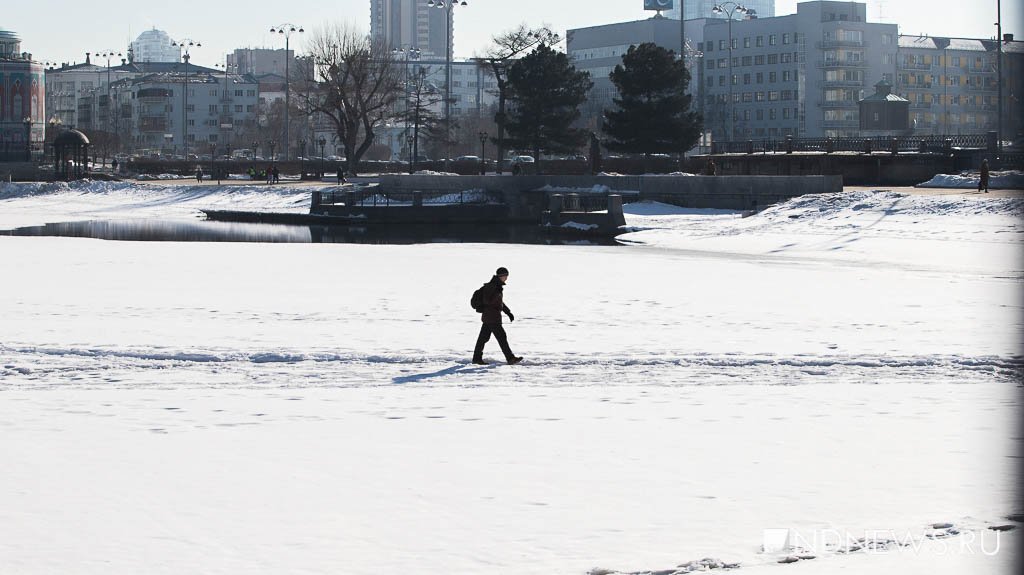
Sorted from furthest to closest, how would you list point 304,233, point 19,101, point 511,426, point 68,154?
point 19,101, point 68,154, point 304,233, point 511,426

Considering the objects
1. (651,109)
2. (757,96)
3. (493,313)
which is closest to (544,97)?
(651,109)

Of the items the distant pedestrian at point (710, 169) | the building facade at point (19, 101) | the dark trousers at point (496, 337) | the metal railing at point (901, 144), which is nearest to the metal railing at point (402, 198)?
the distant pedestrian at point (710, 169)

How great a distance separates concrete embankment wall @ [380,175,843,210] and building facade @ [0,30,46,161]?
53.3 metres

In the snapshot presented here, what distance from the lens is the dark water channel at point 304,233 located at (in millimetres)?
52625

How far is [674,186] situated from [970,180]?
45.4 ft

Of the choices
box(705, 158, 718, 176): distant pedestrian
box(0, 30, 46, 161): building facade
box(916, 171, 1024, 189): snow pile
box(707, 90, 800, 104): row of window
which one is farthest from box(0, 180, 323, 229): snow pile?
box(707, 90, 800, 104): row of window

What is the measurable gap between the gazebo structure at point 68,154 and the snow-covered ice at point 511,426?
7404 centimetres

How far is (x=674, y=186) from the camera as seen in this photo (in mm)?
64062

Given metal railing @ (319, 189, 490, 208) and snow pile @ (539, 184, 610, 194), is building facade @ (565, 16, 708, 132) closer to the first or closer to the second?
metal railing @ (319, 189, 490, 208)

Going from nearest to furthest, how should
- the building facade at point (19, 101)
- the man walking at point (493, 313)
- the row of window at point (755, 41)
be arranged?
the man walking at point (493, 313), the building facade at point (19, 101), the row of window at point (755, 41)

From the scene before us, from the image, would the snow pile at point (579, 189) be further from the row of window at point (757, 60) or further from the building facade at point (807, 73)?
the row of window at point (757, 60)

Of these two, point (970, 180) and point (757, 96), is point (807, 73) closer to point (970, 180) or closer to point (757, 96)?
point (757, 96)

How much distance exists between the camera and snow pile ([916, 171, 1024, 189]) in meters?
54.0

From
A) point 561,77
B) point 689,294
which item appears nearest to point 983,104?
point 561,77
